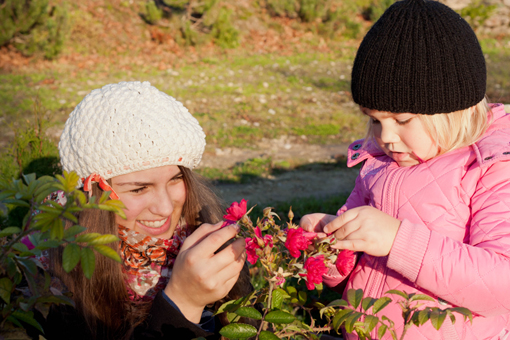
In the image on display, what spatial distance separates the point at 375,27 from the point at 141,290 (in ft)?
5.12

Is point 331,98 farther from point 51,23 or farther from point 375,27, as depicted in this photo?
point 375,27

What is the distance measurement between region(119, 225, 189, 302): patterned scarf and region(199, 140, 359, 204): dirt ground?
2649 mm

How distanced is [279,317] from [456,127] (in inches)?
38.6

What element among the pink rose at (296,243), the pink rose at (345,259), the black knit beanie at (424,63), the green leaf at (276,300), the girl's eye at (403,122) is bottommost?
the green leaf at (276,300)

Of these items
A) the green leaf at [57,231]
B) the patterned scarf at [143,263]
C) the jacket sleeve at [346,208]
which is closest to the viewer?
the green leaf at [57,231]

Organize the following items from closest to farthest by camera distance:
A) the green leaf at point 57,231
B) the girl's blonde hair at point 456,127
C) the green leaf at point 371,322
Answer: the green leaf at point 57,231, the green leaf at point 371,322, the girl's blonde hair at point 456,127

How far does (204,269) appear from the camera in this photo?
56.5 inches

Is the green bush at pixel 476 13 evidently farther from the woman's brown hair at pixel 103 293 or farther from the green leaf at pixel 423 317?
the green leaf at pixel 423 317

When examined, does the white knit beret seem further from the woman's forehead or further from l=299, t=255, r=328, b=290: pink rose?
l=299, t=255, r=328, b=290: pink rose

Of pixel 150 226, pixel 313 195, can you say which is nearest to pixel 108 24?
pixel 313 195

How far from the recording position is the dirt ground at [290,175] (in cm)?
544

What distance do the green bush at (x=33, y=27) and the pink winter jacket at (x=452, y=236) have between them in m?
10.8

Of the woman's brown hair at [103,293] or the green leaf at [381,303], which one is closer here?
the green leaf at [381,303]

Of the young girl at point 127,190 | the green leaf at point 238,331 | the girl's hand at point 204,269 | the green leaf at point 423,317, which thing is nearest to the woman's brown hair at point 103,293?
the young girl at point 127,190
